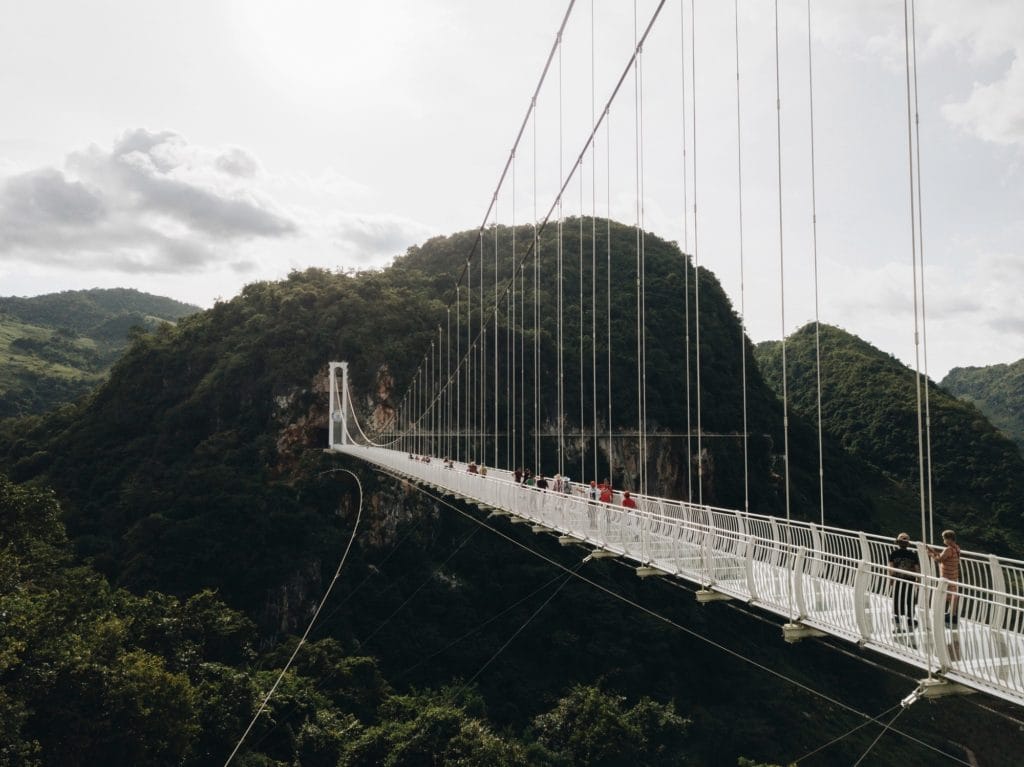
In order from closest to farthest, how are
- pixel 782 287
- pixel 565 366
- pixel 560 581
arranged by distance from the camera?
pixel 782 287
pixel 560 581
pixel 565 366

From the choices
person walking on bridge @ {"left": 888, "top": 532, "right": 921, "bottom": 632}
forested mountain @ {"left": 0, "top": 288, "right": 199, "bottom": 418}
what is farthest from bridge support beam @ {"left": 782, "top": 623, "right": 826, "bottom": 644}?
forested mountain @ {"left": 0, "top": 288, "right": 199, "bottom": 418}

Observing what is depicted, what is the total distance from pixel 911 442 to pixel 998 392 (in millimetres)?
26147

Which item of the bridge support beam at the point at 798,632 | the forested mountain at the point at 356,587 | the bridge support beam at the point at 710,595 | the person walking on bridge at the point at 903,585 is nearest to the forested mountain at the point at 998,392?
the forested mountain at the point at 356,587

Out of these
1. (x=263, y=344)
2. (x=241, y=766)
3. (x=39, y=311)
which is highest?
(x=39, y=311)

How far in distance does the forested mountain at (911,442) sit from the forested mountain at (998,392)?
15.0m

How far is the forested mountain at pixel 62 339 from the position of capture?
53188mm

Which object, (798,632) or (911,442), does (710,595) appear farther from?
(911,442)

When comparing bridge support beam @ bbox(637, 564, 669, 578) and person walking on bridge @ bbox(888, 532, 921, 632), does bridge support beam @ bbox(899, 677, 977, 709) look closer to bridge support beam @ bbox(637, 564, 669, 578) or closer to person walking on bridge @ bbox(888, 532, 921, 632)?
person walking on bridge @ bbox(888, 532, 921, 632)

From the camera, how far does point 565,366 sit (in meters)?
38.4

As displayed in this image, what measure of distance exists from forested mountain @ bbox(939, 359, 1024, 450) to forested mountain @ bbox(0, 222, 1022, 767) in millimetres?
24803

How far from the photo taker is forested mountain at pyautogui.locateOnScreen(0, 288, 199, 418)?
5319 centimetres

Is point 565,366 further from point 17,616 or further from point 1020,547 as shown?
point 17,616

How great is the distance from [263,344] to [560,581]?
17.9 meters

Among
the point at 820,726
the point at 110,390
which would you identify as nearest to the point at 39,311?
the point at 110,390
